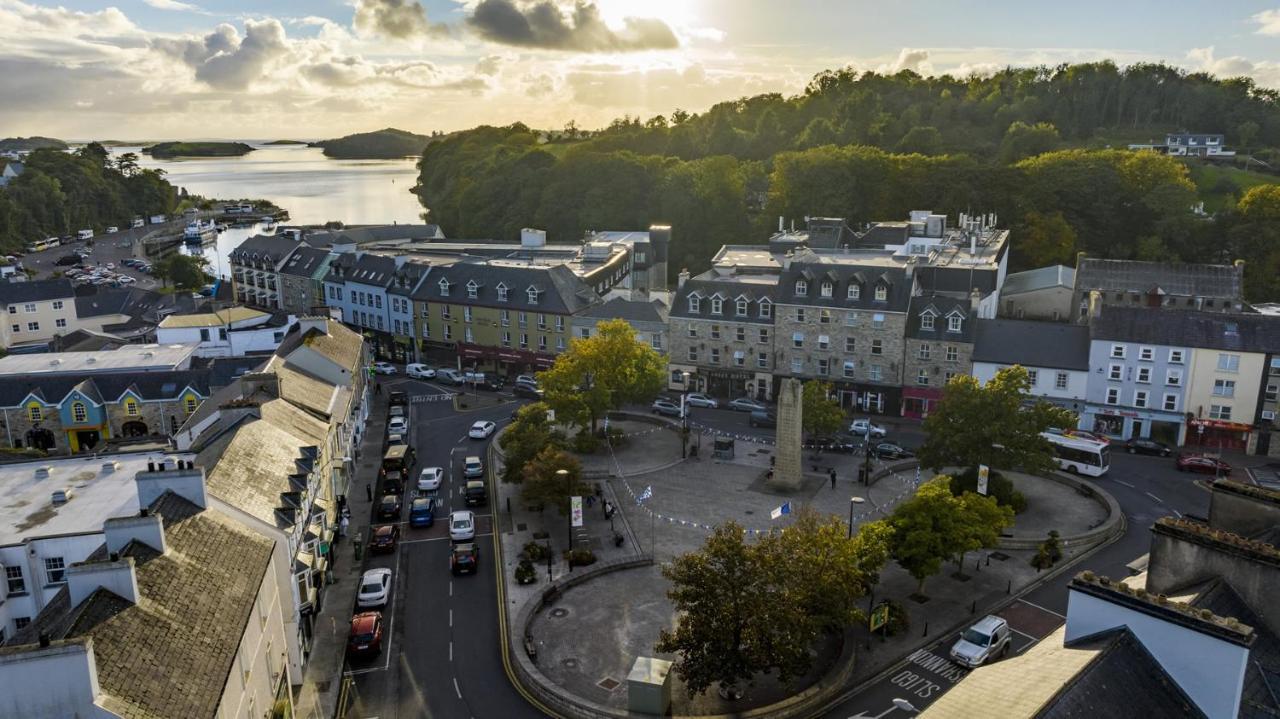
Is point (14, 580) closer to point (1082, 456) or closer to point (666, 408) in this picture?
A: point (666, 408)

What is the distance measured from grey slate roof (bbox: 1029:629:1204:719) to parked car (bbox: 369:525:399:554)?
3152cm

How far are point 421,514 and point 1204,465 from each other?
4453 centimetres

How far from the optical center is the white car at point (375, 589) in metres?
35.0

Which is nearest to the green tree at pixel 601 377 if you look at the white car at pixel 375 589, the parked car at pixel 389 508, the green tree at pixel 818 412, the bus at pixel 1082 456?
the green tree at pixel 818 412

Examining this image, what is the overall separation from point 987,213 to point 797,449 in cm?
6107

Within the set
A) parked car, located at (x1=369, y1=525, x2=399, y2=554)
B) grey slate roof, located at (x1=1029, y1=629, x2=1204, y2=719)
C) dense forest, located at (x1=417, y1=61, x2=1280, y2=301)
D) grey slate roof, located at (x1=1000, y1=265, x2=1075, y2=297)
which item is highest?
dense forest, located at (x1=417, y1=61, x2=1280, y2=301)

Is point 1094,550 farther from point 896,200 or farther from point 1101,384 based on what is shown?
point 896,200

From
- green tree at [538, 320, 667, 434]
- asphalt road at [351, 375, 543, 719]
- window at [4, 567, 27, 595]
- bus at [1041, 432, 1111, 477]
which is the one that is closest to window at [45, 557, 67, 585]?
window at [4, 567, 27, 595]

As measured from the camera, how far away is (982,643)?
30.7m

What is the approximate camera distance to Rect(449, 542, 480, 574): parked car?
38031 millimetres

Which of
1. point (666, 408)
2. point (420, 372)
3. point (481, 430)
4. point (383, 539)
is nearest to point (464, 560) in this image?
point (383, 539)

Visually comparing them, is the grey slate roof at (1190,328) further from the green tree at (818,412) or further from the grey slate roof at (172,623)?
the grey slate roof at (172,623)

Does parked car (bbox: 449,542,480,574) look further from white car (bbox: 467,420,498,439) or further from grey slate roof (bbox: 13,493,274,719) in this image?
white car (bbox: 467,420,498,439)

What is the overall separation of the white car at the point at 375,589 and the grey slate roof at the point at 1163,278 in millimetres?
60937
